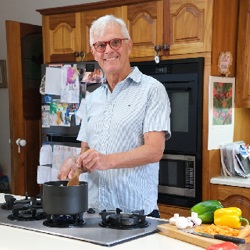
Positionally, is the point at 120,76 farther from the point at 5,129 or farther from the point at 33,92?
the point at 5,129

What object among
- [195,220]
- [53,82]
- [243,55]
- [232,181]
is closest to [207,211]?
[195,220]

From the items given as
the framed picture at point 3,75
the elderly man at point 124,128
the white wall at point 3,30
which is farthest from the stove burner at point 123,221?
the framed picture at point 3,75

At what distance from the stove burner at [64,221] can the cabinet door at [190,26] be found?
5.27 ft

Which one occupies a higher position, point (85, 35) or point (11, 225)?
point (85, 35)

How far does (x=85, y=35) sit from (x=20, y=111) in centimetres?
89

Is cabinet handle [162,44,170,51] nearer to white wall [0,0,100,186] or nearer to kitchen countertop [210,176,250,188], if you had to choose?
kitchen countertop [210,176,250,188]

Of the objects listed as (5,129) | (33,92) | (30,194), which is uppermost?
(33,92)

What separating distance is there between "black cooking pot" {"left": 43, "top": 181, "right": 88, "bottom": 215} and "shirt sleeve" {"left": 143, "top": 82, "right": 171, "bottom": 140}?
444mm

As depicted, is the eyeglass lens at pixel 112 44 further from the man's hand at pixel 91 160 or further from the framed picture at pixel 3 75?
the framed picture at pixel 3 75

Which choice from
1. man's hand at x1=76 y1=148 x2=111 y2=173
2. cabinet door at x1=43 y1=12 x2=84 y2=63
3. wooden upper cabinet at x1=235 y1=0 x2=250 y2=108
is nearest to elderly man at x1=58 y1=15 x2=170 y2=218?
man's hand at x1=76 y1=148 x2=111 y2=173

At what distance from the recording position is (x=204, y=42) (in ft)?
8.37

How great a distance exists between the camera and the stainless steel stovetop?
45.1 inches

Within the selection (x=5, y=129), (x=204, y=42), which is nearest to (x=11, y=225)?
(x=204, y=42)

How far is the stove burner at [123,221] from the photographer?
1271 mm
